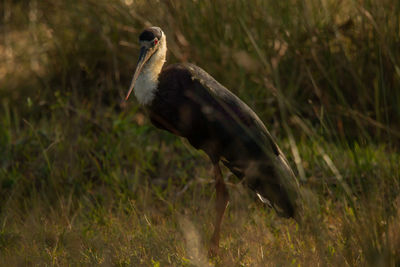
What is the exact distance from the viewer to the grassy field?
3.20 m

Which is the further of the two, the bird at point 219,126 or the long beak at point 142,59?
the long beak at point 142,59

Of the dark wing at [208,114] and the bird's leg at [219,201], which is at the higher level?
the dark wing at [208,114]

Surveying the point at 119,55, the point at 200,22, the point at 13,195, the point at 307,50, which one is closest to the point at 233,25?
the point at 200,22

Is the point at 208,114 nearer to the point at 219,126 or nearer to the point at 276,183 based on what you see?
the point at 219,126

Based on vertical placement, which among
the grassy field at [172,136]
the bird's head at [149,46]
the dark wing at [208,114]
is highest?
the bird's head at [149,46]

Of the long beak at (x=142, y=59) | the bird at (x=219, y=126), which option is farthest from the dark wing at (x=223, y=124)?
the long beak at (x=142, y=59)

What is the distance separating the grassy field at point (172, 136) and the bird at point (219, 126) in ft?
0.58

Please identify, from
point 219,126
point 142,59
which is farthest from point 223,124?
point 142,59

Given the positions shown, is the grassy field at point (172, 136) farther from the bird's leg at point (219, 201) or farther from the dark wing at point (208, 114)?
the dark wing at point (208, 114)

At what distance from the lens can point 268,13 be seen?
4.83m

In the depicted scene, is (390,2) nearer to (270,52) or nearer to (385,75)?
(385,75)

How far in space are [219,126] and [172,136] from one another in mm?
1586

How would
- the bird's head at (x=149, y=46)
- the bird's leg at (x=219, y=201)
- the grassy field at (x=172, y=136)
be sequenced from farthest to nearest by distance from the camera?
the bird's head at (x=149, y=46) → the bird's leg at (x=219, y=201) → the grassy field at (x=172, y=136)

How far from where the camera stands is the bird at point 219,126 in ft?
10.7
